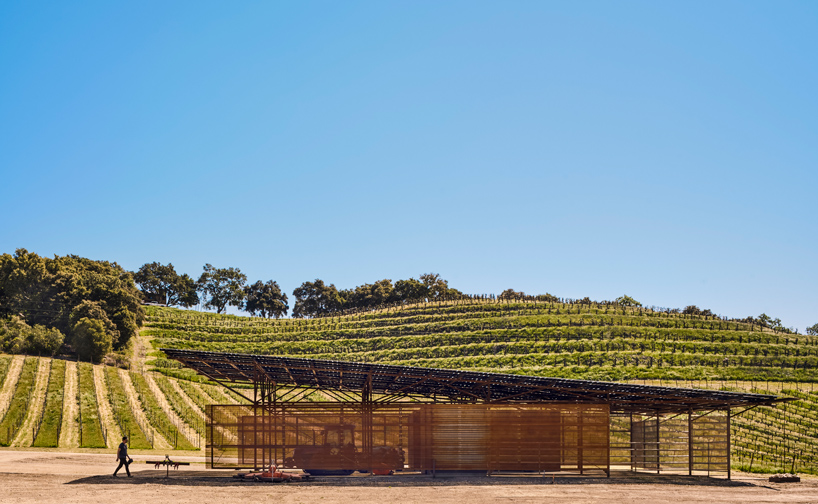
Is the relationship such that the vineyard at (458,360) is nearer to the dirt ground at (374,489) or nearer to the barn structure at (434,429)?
the dirt ground at (374,489)

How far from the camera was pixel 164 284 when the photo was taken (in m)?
150

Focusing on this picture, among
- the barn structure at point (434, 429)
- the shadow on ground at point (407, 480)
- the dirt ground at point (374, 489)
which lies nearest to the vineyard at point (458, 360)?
the shadow on ground at point (407, 480)

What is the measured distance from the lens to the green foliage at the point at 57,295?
7421 cm

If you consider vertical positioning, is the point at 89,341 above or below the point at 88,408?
above

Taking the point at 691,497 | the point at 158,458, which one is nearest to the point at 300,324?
the point at 158,458

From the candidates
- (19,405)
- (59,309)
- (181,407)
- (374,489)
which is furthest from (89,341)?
(374,489)

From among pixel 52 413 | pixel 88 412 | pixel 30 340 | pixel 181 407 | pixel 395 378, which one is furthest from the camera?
pixel 30 340

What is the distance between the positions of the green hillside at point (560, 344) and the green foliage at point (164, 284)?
35783 millimetres

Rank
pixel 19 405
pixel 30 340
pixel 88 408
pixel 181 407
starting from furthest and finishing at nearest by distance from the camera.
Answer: pixel 30 340
pixel 181 407
pixel 88 408
pixel 19 405

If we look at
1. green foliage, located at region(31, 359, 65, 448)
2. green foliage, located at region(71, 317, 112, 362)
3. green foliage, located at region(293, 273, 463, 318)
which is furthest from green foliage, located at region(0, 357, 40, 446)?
green foliage, located at region(293, 273, 463, 318)

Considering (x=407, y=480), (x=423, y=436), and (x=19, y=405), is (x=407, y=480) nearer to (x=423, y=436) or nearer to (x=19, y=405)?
(x=423, y=436)

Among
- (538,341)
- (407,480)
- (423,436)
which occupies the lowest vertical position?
(538,341)

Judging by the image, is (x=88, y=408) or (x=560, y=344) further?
(x=560, y=344)

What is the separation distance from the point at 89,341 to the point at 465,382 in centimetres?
5356
